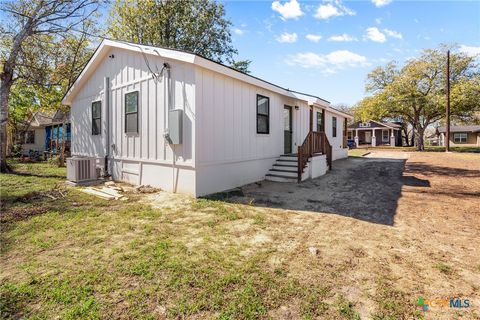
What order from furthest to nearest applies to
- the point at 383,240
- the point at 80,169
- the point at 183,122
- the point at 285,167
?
1. the point at 285,167
2. the point at 80,169
3. the point at 183,122
4. the point at 383,240

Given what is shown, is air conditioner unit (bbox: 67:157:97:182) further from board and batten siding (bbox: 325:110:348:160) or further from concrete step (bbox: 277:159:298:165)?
board and batten siding (bbox: 325:110:348:160)

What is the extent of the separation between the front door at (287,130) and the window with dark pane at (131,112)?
5695 millimetres

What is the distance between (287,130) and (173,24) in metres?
16.1

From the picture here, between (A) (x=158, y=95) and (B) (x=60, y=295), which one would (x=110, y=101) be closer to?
(A) (x=158, y=95)

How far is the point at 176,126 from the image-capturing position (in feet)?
21.5

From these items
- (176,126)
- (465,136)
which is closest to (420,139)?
(465,136)

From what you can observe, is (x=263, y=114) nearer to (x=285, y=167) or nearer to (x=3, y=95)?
(x=285, y=167)

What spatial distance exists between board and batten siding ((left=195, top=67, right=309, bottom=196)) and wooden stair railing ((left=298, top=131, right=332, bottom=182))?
120cm

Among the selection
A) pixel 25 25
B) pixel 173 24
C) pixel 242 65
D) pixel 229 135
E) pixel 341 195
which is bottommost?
pixel 341 195

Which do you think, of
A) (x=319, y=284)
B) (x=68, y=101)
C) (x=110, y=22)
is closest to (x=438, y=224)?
(x=319, y=284)

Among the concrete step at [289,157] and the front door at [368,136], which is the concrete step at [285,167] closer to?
the concrete step at [289,157]

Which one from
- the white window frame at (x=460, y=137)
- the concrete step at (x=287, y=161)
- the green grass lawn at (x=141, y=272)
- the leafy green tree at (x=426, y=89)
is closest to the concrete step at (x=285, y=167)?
the concrete step at (x=287, y=161)

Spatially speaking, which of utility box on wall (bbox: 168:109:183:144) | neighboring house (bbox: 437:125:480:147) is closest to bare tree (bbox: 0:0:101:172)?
utility box on wall (bbox: 168:109:183:144)

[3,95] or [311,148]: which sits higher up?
[3,95]
